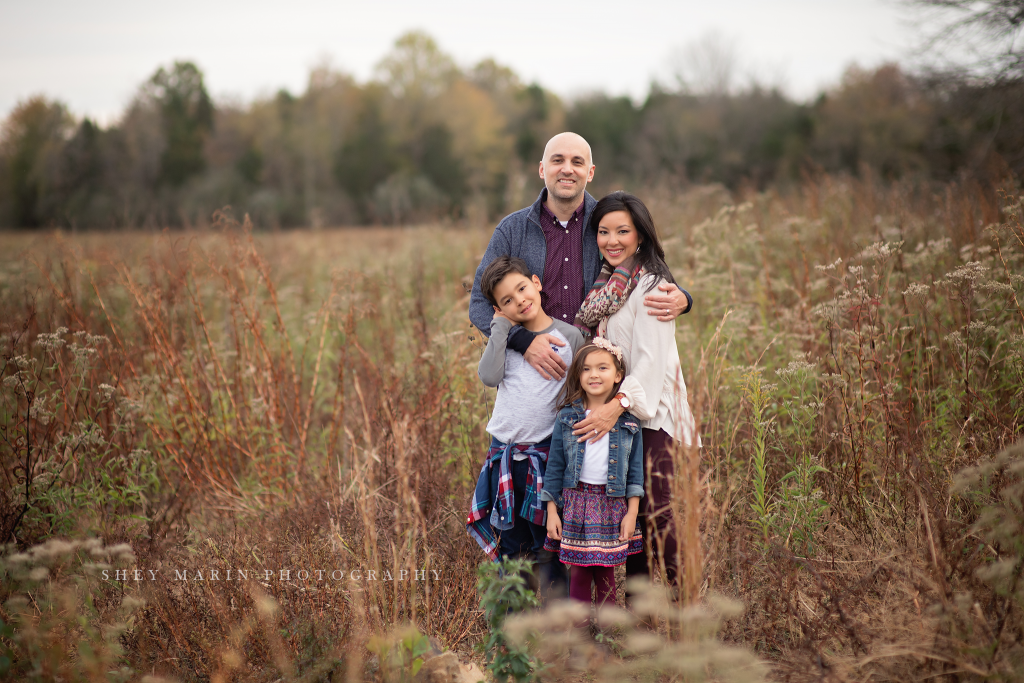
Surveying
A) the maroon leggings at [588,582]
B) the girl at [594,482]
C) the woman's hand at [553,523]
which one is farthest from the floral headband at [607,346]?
the maroon leggings at [588,582]

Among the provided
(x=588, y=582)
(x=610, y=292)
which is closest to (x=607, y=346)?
(x=610, y=292)

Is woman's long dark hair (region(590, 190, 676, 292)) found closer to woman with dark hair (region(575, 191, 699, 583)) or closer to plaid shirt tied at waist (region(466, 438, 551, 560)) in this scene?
woman with dark hair (region(575, 191, 699, 583))

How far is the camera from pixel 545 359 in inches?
111

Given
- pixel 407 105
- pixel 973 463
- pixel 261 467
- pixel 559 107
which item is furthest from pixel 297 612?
pixel 559 107

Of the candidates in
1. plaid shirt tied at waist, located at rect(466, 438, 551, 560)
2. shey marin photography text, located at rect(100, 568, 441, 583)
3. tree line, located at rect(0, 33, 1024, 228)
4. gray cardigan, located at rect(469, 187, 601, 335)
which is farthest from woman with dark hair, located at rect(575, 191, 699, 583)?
tree line, located at rect(0, 33, 1024, 228)

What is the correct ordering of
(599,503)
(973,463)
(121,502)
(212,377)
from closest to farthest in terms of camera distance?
(599,503), (973,463), (121,502), (212,377)

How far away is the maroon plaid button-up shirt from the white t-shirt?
2.04 ft

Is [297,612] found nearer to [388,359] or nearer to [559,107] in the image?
[388,359]

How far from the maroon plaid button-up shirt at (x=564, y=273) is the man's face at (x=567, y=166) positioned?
179 mm

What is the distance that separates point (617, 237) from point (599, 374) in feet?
2.18

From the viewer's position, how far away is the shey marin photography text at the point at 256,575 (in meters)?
3.08

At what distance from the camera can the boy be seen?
284 centimetres

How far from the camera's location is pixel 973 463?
3111mm

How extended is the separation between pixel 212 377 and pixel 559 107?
124 ft
